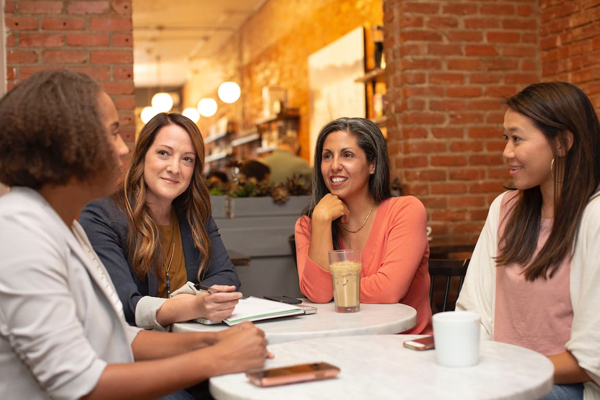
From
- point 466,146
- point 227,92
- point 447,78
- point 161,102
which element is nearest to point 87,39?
point 447,78

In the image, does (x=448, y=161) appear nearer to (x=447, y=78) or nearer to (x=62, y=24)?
(x=447, y=78)

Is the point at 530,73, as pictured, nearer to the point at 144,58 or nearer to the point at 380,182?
the point at 380,182

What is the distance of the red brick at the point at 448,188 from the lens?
157 inches

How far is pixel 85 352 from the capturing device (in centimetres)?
108

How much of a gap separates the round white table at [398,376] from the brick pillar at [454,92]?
2687 mm

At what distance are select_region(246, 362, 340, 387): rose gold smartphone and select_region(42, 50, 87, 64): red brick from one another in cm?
287

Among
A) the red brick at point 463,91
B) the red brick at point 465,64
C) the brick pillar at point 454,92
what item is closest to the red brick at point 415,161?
the brick pillar at point 454,92

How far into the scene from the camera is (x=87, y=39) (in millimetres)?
3551

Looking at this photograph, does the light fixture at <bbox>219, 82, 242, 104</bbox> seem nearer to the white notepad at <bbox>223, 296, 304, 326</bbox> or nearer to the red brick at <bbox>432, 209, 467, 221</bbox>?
the red brick at <bbox>432, 209, 467, 221</bbox>

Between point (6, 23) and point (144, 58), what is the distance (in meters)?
9.05

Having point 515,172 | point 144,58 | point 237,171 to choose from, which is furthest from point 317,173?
point 144,58

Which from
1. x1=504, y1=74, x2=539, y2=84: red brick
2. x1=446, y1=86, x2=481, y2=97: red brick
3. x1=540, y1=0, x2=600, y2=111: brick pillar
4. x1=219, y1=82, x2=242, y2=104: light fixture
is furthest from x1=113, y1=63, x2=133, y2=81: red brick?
x1=219, y1=82, x2=242, y2=104: light fixture

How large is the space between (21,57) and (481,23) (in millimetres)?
2794

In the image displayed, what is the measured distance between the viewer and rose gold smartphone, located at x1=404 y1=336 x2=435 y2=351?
133 cm
